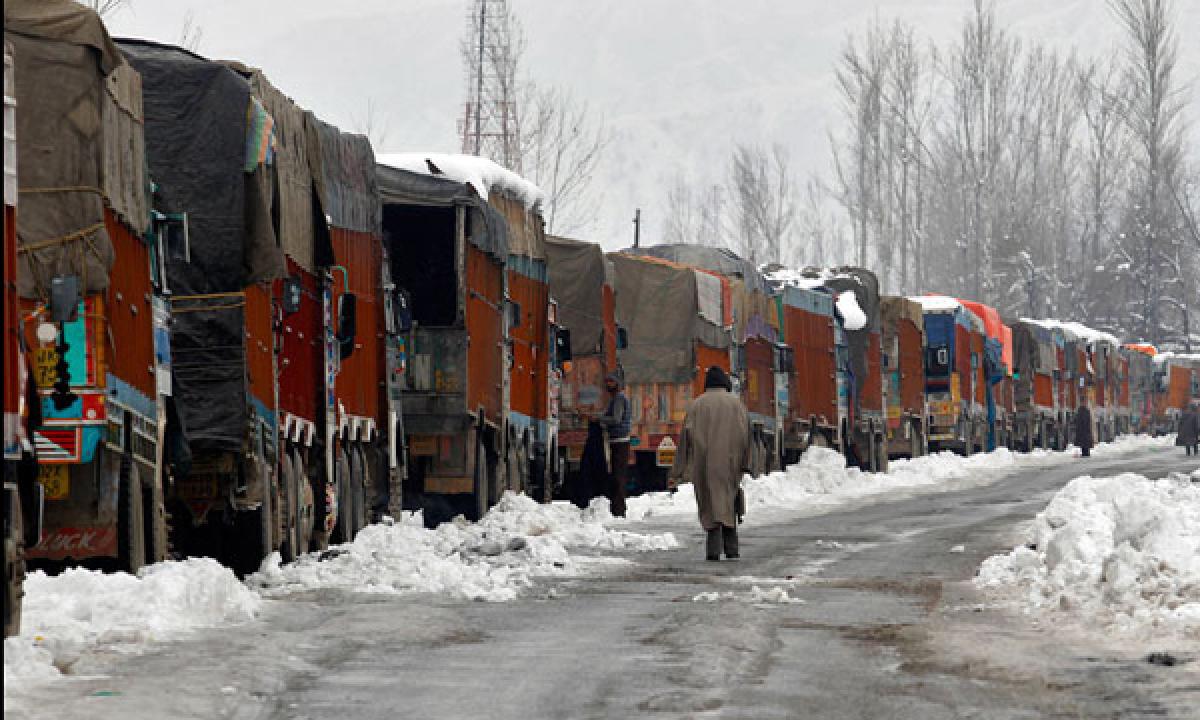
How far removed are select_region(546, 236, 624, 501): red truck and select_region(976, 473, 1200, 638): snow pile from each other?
1353 centimetres

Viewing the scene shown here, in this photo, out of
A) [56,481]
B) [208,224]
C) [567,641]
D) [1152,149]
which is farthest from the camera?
[1152,149]

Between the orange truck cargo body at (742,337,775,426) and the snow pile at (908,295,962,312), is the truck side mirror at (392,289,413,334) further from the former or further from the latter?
the snow pile at (908,295,962,312)

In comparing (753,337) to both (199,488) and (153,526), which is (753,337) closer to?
(199,488)

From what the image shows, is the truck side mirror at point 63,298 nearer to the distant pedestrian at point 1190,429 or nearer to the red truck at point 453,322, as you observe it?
the red truck at point 453,322

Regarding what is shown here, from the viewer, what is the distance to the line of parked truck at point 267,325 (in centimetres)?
1232

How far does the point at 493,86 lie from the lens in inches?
2443

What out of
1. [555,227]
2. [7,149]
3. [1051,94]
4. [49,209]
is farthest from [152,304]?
[1051,94]

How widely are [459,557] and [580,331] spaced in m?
13.2

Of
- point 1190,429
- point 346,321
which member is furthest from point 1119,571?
point 1190,429

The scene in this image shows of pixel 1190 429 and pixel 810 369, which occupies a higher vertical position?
pixel 810 369

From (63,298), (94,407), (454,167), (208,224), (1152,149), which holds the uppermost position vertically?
(1152,149)

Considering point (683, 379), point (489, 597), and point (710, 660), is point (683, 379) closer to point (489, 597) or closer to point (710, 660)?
point (489, 597)

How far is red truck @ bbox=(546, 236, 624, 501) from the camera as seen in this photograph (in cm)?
3058

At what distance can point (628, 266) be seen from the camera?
33.4 metres
